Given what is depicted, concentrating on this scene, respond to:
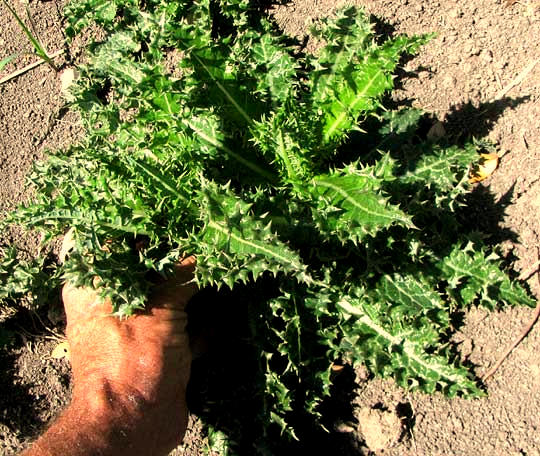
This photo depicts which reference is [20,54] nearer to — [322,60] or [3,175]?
[3,175]

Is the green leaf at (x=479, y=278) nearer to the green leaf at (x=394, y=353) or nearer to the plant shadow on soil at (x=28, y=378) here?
the green leaf at (x=394, y=353)

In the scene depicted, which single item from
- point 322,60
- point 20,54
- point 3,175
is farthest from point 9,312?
point 322,60

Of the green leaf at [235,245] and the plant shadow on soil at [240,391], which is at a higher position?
the green leaf at [235,245]

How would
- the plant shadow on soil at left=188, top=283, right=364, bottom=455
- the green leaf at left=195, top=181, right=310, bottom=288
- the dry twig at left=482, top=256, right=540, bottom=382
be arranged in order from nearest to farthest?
the green leaf at left=195, top=181, right=310, bottom=288, the dry twig at left=482, top=256, right=540, bottom=382, the plant shadow on soil at left=188, top=283, right=364, bottom=455

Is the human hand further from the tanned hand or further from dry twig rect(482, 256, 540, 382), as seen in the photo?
dry twig rect(482, 256, 540, 382)

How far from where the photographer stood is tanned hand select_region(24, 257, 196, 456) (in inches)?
83.8

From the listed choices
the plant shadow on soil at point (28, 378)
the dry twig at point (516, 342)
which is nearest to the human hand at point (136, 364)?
the plant shadow on soil at point (28, 378)

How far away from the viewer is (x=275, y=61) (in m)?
3.01

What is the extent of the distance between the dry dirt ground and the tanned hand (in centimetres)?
99

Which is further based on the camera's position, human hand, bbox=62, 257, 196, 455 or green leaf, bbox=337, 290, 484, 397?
green leaf, bbox=337, 290, 484, 397

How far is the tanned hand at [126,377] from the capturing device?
2129 millimetres

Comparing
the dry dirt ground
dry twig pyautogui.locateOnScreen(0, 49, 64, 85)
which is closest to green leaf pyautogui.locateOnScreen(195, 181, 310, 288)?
the dry dirt ground

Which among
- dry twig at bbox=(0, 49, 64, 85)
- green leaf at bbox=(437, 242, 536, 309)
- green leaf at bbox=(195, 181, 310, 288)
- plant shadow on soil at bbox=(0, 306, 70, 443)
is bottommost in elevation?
green leaf at bbox=(437, 242, 536, 309)

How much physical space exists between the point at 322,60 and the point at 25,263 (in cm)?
206
